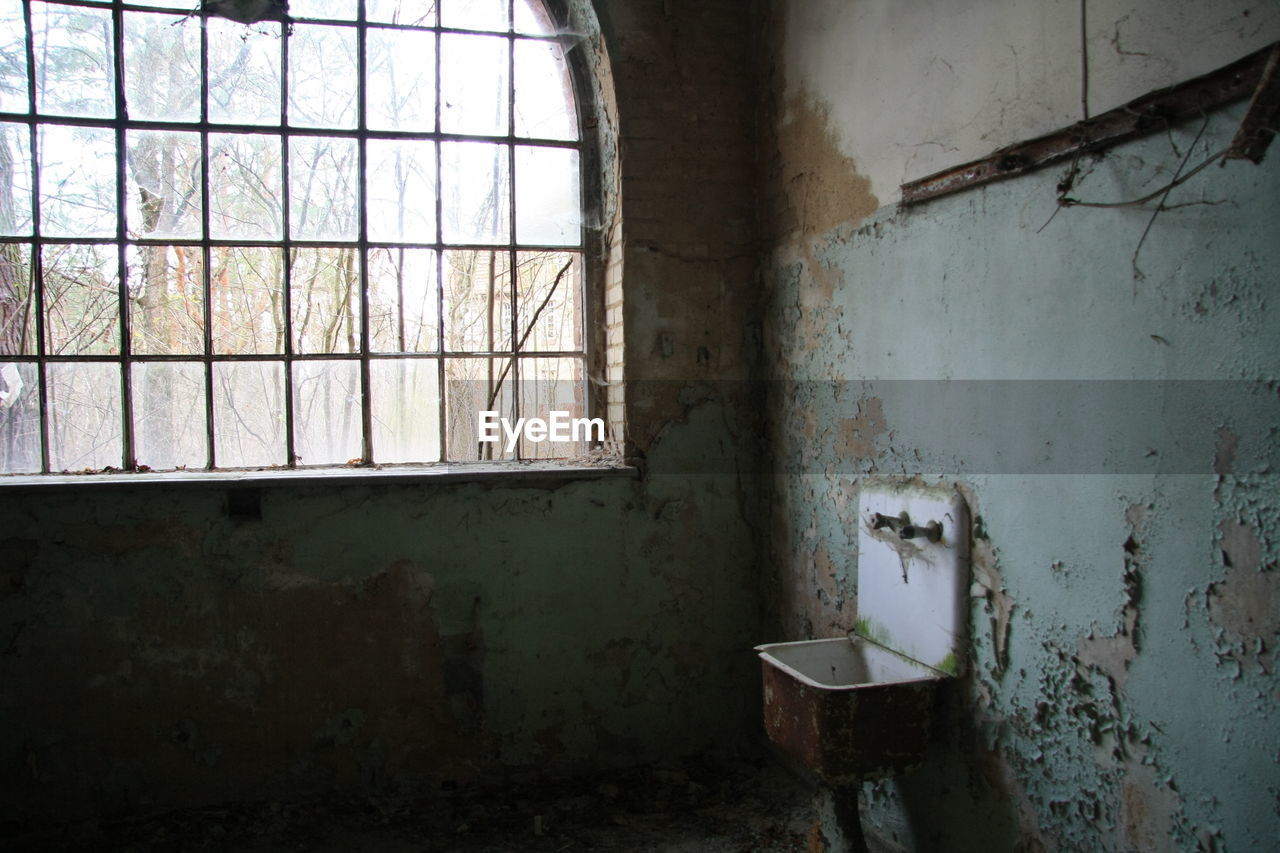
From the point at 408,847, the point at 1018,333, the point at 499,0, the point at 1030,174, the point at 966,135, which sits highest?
the point at 499,0

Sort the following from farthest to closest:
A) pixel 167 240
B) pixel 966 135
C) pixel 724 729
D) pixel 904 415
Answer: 1. pixel 724 729
2. pixel 167 240
3. pixel 904 415
4. pixel 966 135

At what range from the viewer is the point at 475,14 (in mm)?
2869

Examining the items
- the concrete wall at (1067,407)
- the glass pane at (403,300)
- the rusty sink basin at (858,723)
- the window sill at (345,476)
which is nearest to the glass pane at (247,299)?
the glass pane at (403,300)

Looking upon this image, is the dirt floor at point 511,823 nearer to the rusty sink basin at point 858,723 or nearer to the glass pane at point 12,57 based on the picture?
the rusty sink basin at point 858,723

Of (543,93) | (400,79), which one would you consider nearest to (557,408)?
(543,93)

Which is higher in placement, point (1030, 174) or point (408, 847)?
point (1030, 174)

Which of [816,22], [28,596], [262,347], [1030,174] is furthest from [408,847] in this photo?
[816,22]

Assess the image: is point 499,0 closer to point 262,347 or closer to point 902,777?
point 262,347

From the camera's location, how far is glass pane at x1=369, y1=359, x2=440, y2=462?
2803mm

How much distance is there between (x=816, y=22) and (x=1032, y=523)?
1580mm

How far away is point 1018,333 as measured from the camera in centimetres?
170

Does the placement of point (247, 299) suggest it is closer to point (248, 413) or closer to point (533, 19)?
point (248, 413)

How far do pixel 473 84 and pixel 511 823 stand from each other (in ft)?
7.72

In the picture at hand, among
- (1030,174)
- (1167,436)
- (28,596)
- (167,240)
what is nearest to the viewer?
(1167,436)
